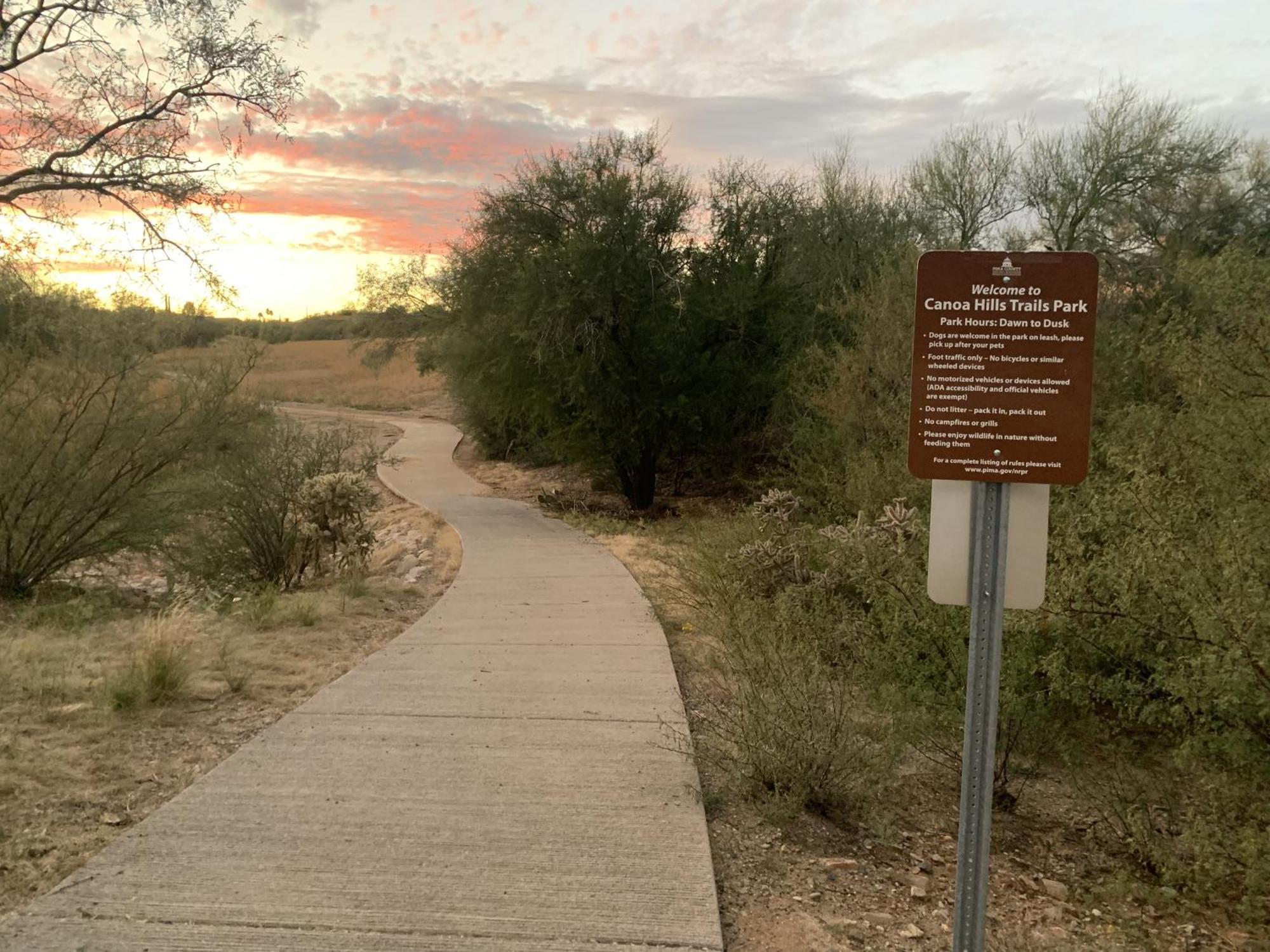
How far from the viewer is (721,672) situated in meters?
7.02

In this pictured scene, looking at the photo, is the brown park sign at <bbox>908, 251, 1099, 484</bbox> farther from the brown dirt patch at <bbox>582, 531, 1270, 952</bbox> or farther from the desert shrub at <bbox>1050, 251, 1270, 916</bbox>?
the brown dirt patch at <bbox>582, 531, 1270, 952</bbox>

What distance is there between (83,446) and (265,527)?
2.19m

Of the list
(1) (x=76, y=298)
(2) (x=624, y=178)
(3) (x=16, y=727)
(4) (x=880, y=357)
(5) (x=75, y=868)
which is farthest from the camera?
(2) (x=624, y=178)

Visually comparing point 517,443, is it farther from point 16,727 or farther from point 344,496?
point 16,727

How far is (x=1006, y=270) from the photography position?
2900 millimetres

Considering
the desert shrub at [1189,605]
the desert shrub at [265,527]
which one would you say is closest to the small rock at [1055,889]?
the desert shrub at [1189,605]

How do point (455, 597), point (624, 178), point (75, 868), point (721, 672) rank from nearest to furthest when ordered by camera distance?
point (75, 868), point (721, 672), point (455, 597), point (624, 178)

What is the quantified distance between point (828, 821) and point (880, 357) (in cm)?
958

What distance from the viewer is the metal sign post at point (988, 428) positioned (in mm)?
2883

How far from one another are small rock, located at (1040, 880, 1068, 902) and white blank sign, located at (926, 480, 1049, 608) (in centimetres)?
185

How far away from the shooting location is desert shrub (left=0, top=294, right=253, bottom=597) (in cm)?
1107

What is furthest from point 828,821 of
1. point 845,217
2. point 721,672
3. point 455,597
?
point 845,217

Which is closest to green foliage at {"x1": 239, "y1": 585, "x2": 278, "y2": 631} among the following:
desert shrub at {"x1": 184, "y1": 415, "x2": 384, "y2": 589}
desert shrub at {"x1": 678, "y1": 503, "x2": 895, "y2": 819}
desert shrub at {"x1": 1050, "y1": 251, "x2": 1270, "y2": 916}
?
desert shrub at {"x1": 184, "y1": 415, "x2": 384, "y2": 589}

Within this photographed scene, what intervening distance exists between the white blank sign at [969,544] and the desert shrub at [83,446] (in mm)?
10923
